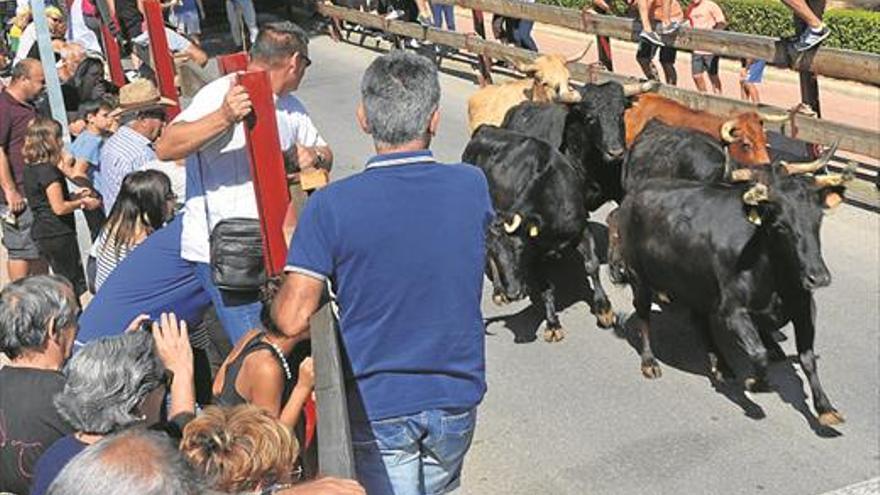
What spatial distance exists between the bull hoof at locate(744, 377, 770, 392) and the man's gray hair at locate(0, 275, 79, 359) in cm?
444

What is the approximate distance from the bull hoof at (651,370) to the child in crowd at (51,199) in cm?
401

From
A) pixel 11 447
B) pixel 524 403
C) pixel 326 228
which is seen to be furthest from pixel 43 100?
pixel 326 228

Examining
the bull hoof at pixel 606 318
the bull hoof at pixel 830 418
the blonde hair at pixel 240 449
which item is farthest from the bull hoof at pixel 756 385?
the blonde hair at pixel 240 449

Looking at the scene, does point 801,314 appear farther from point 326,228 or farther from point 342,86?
→ point 342,86

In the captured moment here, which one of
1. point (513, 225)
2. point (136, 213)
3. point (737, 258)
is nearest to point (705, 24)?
point (513, 225)

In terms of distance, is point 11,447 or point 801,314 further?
point 801,314

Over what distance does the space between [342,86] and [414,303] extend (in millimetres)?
13904

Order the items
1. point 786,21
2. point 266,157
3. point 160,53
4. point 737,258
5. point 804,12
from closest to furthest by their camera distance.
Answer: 1. point 266,157
2. point 737,258
3. point 160,53
4. point 804,12
5. point 786,21

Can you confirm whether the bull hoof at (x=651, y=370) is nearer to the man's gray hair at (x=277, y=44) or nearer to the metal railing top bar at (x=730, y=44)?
the man's gray hair at (x=277, y=44)

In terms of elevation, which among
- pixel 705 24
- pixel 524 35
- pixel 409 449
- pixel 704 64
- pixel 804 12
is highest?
pixel 409 449

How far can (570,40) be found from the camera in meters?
19.7

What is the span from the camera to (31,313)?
4.16 metres

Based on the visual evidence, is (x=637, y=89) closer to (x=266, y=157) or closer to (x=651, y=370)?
(x=651, y=370)

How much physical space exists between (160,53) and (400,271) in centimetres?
462
